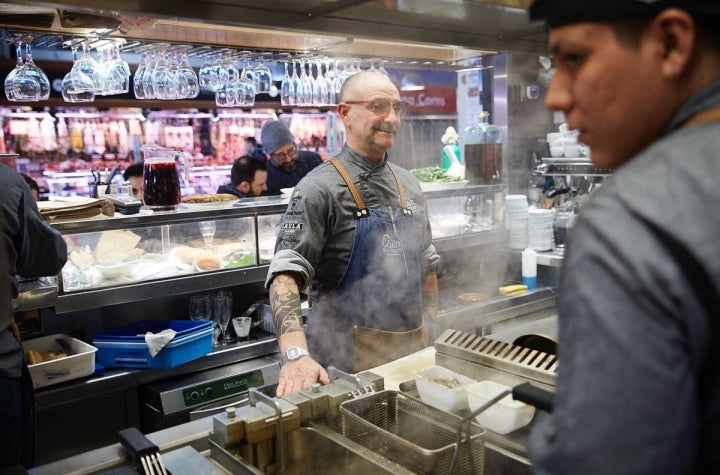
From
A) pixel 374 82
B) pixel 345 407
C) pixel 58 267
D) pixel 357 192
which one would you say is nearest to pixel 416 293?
pixel 357 192

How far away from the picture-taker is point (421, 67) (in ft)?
15.1

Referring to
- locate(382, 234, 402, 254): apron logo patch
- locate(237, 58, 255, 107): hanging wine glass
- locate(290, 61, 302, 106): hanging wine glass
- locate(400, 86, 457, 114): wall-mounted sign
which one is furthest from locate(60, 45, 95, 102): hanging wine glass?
locate(400, 86, 457, 114): wall-mounted sign

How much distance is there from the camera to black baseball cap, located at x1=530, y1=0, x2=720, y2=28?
0.73 m

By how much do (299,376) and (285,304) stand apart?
0.43 meters

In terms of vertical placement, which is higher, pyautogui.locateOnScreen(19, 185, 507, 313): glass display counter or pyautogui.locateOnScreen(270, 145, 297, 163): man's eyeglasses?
pyautogui.locateOnScreen(270, 145, 297, 163): man's eyeglasses

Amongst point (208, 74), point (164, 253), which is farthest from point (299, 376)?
point (208, 74)

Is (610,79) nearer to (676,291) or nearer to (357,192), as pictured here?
(676,291)

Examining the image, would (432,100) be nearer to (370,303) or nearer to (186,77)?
(186,77)

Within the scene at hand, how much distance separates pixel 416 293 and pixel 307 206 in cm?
62

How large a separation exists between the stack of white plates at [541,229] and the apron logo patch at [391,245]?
219 centimetres

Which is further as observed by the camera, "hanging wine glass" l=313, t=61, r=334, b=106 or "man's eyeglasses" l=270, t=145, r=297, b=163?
"man's eyeglasses" l=270, t=145, r=297, b=163

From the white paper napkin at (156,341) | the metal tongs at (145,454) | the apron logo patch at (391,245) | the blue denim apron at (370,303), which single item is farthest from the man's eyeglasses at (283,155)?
the metal tongs at (145,454)

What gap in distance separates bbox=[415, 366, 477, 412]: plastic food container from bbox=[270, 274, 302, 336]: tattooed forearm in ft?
2.14

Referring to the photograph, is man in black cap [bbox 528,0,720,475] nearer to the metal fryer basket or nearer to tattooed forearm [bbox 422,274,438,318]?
the metal fryer basket
